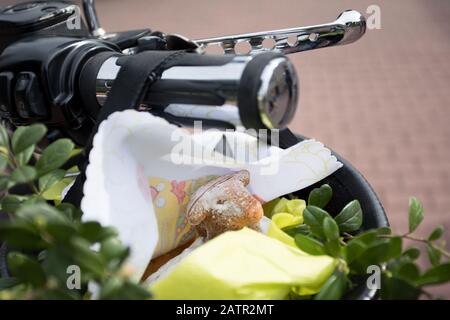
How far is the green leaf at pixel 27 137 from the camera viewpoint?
0.30 metres

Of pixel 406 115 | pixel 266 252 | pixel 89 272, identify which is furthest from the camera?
pixel 406 115

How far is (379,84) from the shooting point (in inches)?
63.8

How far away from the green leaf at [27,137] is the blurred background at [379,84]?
923 mm

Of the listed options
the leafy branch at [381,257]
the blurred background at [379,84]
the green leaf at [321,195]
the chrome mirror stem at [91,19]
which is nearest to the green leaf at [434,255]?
the leafy branch at [381,257]

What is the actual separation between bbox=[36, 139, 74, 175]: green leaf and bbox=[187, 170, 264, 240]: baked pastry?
0.12 metres

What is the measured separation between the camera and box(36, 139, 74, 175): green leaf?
1.02ft

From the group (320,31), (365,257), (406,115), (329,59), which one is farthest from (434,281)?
(329,59)

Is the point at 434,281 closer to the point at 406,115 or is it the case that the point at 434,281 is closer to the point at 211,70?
the point at 211,70

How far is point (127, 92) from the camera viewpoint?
35 cm

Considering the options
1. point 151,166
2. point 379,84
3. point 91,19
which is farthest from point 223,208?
point 379,84

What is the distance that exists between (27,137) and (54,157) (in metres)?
0.02

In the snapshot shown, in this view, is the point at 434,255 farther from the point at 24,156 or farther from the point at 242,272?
the point at 24,156
